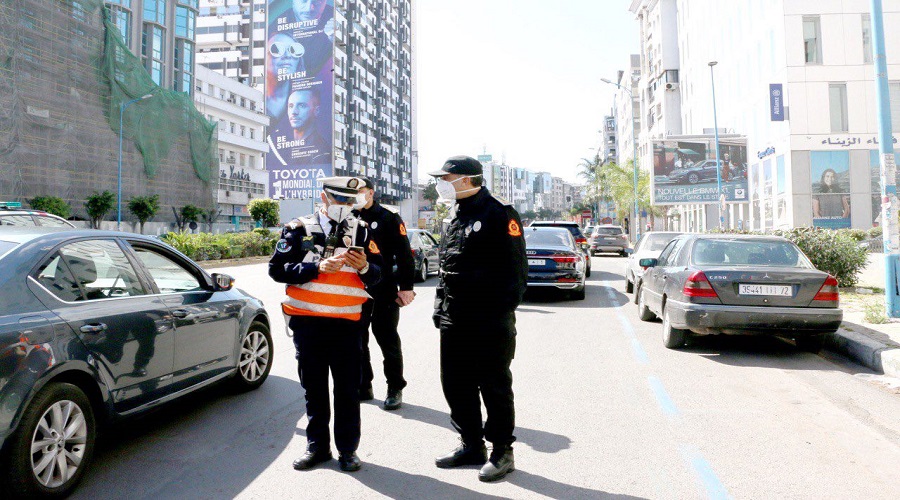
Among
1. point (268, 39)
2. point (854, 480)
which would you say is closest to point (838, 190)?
point (854, 480)

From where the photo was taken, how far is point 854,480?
3689 millimetres

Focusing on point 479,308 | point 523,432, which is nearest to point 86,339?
point 479,308

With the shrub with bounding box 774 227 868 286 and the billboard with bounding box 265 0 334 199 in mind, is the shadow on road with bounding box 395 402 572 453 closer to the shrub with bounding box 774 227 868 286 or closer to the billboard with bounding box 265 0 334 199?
the shrub with bounding box 774 227 868 286

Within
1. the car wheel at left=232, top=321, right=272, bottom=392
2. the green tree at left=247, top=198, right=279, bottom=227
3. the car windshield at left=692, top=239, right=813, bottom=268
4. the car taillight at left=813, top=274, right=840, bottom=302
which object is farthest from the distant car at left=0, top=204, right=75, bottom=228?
the green tree at left=247, top=198, right=279, bottom=227

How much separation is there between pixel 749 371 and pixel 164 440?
18.0 feet

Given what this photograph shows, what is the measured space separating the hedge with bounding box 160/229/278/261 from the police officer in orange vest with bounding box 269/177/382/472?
73.5 feet

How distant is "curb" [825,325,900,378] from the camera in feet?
21.2

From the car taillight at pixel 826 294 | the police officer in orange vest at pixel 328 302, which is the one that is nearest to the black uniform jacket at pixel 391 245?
the police officer in orange vest at pixel 328 302

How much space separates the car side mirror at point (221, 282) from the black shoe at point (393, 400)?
1.55 m

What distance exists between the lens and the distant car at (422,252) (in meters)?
16.5

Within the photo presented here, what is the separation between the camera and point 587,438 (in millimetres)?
4473

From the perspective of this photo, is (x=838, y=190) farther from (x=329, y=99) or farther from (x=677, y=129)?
(x=329, y=99)

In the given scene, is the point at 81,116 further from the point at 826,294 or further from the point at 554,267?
the point at 826,294

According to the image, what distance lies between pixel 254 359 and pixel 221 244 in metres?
23.1
